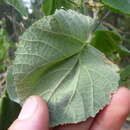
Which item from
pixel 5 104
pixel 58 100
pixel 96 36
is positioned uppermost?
pixel 96 36

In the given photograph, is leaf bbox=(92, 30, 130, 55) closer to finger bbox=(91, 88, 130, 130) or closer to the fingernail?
finger bbox=(91, 88, 130, 130)

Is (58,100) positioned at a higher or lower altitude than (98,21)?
lower

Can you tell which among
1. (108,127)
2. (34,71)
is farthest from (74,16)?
(108,127)

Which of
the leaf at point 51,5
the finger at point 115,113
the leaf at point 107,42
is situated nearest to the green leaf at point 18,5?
the leaf at point 51,5

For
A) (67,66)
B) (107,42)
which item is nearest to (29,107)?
(67,66)

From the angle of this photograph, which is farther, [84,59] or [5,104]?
[5,104]

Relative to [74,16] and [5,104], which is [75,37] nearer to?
[74,16]

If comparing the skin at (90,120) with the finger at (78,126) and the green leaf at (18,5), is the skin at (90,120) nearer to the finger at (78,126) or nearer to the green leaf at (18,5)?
the finger at (78,126)
